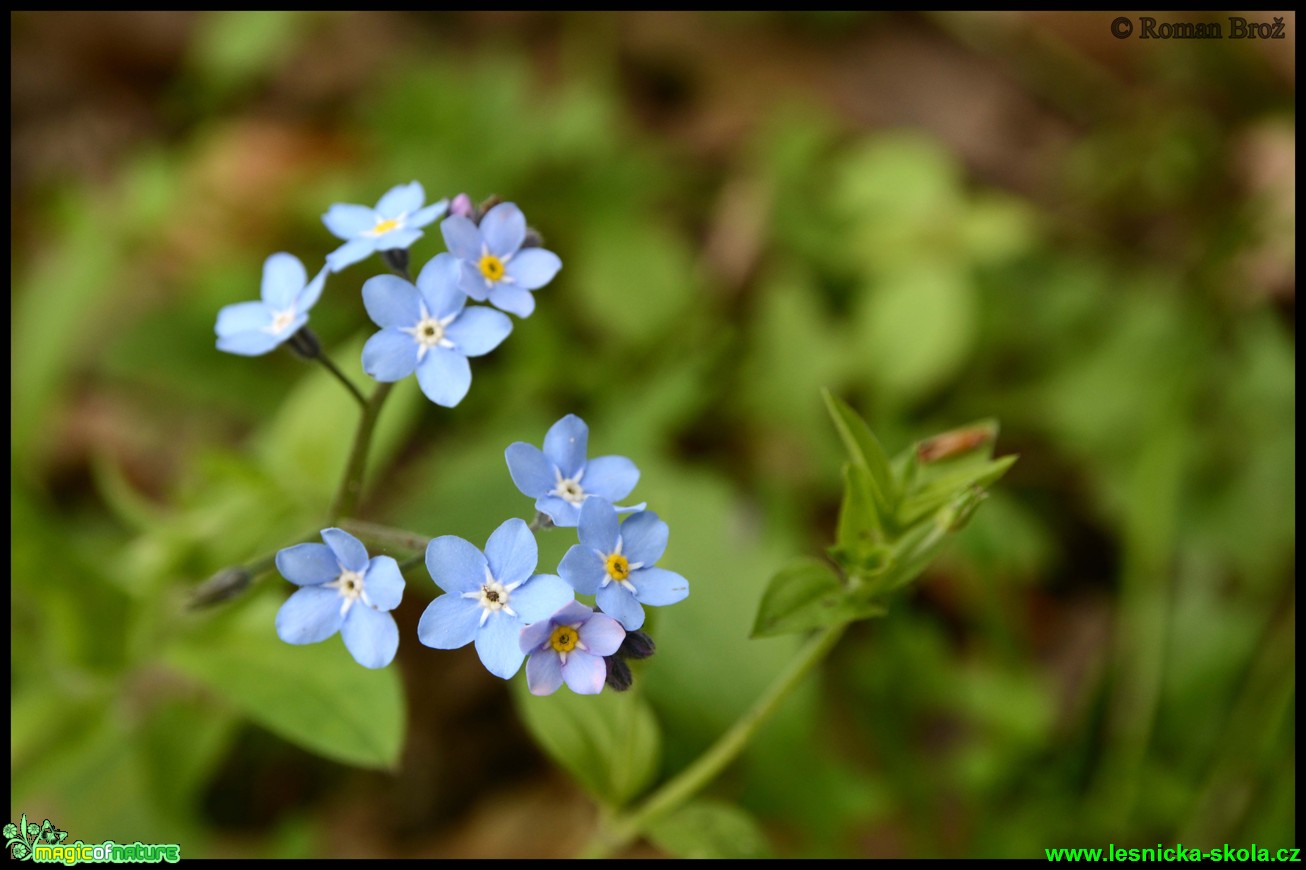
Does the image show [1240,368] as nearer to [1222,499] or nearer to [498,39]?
[1222,499]

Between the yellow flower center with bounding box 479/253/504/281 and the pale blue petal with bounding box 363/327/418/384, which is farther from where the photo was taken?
the yellow flower center with bounding box 479/253/504/281

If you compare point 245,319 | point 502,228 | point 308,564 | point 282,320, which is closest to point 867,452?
point 502,228

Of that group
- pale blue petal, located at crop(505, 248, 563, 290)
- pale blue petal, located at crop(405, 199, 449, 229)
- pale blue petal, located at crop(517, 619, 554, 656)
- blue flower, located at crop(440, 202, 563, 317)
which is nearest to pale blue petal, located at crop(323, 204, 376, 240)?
pale blue petal, located at crop(405, 199, 449, 229)

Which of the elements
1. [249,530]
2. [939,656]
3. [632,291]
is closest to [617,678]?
[249,530]

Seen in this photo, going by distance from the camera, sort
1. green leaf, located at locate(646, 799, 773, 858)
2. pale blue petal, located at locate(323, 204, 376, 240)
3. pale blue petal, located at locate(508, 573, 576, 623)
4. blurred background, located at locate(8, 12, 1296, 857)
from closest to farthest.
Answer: pale blue petal, located at locate(508, 573, 576, 623)
pale blue petal, located at locate(323, 204, 376, 240)
green leaf, located at locate(646, 799, 773, 858)
blurred background, located at locate(8, 12, 1296, 857)

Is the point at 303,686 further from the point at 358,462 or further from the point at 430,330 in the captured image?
the point at 430,330

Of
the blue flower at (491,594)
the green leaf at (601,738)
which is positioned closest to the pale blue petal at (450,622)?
the blue flower at (491,594)

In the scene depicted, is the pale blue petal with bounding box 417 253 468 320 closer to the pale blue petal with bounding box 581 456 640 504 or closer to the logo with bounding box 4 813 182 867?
the pale blue petal with bounding box 581 456 640 504
